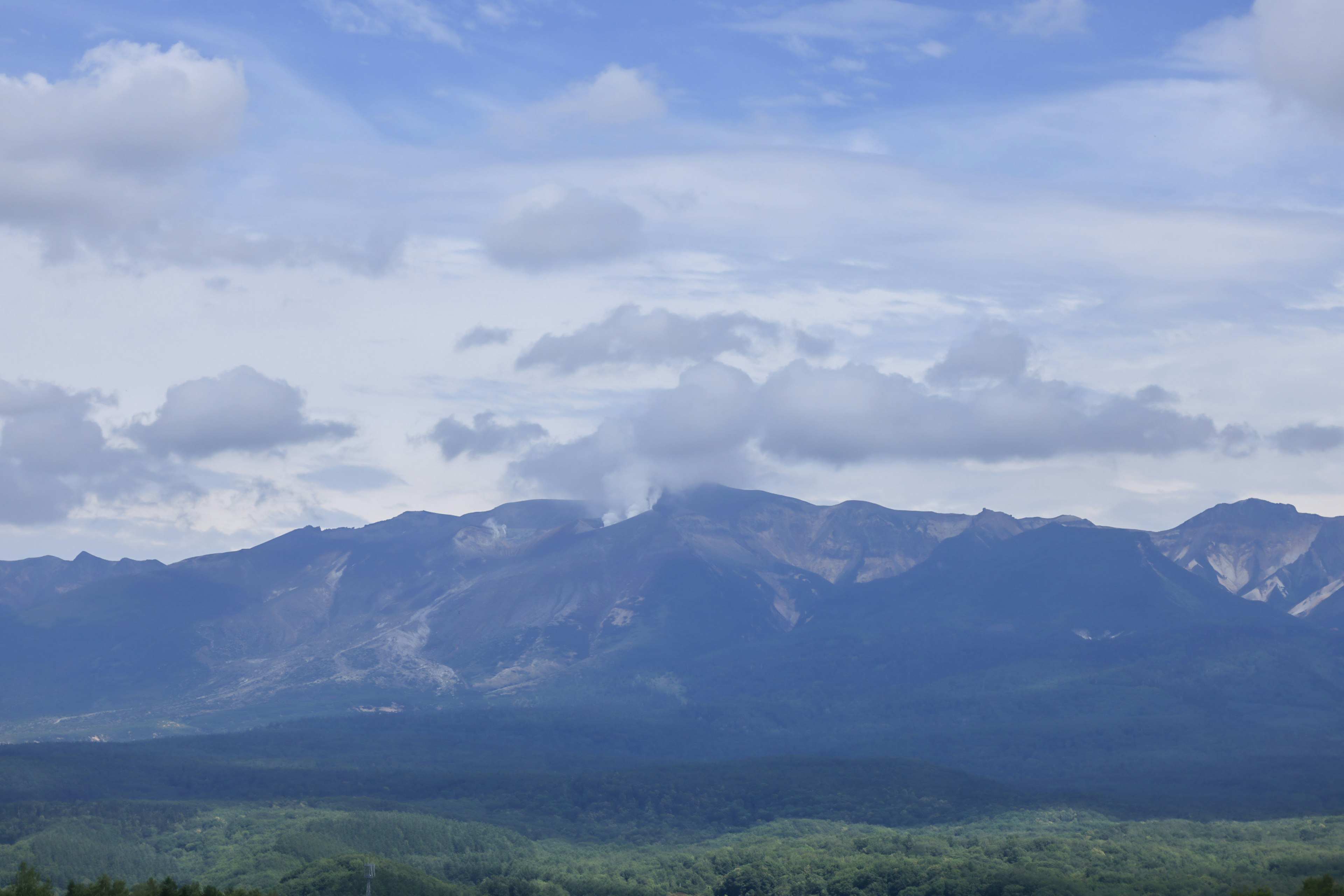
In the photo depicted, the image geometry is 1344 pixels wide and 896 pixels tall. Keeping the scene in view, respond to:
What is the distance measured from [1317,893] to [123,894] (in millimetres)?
87397

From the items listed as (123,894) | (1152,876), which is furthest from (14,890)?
(1152,876)

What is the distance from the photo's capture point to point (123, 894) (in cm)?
10975

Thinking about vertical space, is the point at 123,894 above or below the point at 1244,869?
above

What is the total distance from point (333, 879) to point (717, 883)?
49010 mm

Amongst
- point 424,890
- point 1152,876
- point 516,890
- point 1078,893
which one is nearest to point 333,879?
point 424,890

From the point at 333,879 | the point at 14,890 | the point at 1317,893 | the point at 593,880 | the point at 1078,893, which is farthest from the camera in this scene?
the point at 593,880

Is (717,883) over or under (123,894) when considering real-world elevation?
under

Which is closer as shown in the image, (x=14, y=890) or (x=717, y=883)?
(x=14, y=890)

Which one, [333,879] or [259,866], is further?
[259,866]

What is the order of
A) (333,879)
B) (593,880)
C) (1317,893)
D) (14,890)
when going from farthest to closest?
1. (593,880)
2. (333,879)
3. (14,890)
4. (1317,893)

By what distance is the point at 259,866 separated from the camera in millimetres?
193750

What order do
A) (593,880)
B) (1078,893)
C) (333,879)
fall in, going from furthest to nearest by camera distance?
(593,880) < (333,879) < (1078,893)

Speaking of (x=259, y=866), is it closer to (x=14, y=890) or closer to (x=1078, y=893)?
(x=14, y=890)

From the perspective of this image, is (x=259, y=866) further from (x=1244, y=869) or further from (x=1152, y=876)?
(x=1244, y=869)
